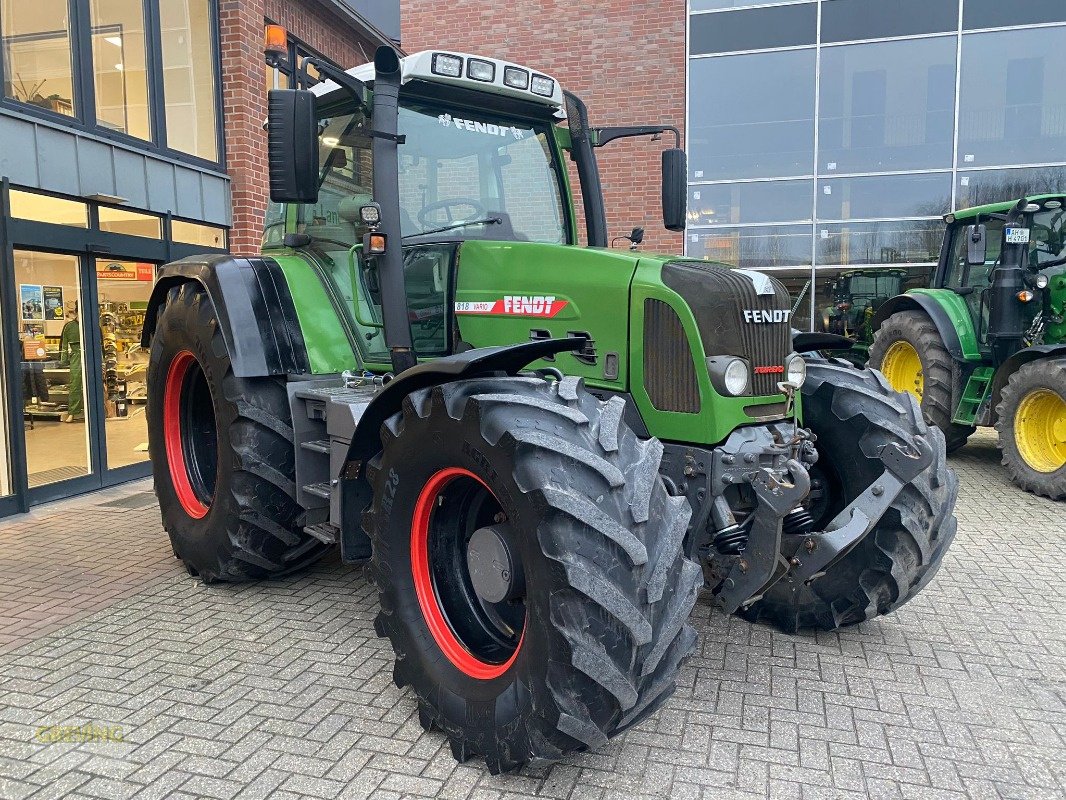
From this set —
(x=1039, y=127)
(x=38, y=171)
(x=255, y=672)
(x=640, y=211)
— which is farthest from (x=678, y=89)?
(x=255, y=672)

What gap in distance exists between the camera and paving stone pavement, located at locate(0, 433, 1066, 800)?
2787 mm

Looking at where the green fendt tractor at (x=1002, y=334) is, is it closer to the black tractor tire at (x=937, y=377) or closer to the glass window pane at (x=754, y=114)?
the black tractor tire at (x=937, y=377)

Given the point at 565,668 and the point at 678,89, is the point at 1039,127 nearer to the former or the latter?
the point at 678,89

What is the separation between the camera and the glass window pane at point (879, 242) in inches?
446

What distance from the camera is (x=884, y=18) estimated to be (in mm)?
11312

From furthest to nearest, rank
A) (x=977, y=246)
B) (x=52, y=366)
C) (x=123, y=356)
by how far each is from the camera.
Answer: (x=977, y=246), (x=123, y=356), (x=52, y=366)

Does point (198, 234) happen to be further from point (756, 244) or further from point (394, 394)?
point (756, 244)

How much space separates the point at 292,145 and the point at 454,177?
35.3 inches

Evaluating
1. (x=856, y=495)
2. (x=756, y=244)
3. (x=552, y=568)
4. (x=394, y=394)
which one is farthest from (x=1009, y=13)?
(x=552, y=568)

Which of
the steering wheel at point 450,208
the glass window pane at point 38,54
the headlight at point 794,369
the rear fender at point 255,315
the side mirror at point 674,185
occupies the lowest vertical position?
the headlight at point 794,369

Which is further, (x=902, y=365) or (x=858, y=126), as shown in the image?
(x=858, y=126)

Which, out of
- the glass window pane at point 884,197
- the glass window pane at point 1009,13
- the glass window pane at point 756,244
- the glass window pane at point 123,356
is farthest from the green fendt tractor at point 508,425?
the glass window pane at point 1009,13

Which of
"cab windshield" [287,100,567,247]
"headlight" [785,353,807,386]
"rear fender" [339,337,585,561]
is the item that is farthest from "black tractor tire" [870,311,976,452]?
"rear fender" [339,337,585,561]

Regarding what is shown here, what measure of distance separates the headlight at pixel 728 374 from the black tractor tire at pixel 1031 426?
5.06 meters
